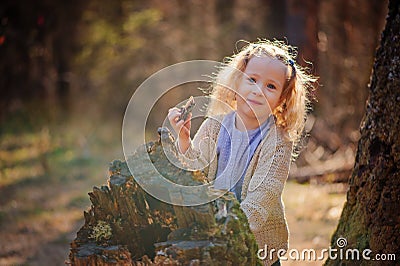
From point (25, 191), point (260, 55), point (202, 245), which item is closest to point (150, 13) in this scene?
point (25, 191)

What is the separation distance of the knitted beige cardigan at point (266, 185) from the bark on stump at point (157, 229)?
38cm

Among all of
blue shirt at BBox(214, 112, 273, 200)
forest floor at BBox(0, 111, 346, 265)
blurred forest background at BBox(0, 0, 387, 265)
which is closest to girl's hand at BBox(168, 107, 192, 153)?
blue shirt at BBox(214, 112, 273, 200)

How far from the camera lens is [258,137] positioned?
11.4ft

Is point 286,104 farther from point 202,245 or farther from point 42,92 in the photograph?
point 42,92

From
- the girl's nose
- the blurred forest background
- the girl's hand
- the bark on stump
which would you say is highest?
the blurred forest background

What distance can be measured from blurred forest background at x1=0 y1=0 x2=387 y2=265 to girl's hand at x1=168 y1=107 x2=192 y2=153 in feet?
14.7

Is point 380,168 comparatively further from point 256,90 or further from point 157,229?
point 157,229

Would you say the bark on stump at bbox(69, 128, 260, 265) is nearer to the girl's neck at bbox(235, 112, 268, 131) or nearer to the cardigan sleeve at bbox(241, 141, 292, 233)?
the cardigan sleeve at bbox(241, 141, 292, 233)

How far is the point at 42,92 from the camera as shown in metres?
15.1

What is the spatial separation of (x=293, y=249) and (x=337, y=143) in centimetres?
576

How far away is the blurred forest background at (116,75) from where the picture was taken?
9.41 meters

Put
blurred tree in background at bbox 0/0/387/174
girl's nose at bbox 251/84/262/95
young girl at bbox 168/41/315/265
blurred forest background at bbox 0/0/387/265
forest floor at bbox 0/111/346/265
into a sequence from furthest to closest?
1. blurred tree in background at bbox 0/0/387/174
2. blurred forest background at bbox 0/0/387/265
3. forest floor at bbox 0/111/346/265
4. girl's nose at bbox 251/84/262/95
5. young girl at bbox 168/41/315/265

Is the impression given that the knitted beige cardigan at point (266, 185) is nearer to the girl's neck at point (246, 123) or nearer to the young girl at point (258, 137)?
the young girl at point (258, 137)

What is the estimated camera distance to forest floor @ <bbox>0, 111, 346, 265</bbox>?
6.52m
